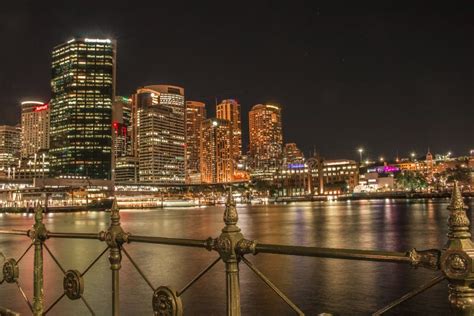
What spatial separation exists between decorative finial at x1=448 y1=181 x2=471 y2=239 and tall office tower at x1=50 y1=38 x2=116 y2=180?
184m

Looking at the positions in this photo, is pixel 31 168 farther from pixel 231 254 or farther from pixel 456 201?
pixel 456 201

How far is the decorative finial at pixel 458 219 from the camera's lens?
7.37ft

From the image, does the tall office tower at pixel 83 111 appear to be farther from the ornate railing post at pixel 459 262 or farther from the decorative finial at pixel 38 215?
the ornate railing post at pixel 459 262

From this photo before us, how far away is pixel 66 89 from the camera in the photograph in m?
189

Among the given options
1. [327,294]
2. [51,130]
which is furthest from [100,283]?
[51,130]

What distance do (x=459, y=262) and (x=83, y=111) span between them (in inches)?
7497

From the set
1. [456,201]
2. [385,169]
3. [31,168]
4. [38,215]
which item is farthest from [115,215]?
[31,168]

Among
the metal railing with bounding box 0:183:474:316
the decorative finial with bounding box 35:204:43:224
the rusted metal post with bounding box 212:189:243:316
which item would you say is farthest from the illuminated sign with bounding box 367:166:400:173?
the rusted metal post with bounding box 212:189:243:316

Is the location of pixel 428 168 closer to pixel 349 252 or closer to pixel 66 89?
pixel 66 89

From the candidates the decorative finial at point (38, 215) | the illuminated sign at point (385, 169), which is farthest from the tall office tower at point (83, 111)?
the decorative finial at point (38, 215)

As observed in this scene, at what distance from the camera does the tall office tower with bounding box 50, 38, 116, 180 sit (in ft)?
589

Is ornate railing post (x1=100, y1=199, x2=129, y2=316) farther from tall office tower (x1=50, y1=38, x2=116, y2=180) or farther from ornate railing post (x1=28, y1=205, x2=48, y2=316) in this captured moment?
tall office tower (x1=50, y1=38, x2=116, y2=180)

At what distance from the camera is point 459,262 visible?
2.20m

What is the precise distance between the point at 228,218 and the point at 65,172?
189 metres
